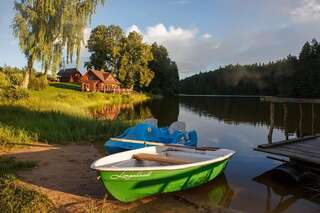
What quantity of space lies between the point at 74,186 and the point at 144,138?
3.17 m

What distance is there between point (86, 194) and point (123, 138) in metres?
3.19

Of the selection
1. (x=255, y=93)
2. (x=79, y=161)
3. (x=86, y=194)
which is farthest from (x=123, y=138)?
(x=255, y=93)

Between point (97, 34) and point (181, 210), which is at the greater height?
point (97, 34)

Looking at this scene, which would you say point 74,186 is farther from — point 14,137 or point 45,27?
point 45,27

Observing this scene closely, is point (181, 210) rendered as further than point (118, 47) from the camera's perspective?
No

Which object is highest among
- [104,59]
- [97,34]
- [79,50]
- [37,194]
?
[97,34]

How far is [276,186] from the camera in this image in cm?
790

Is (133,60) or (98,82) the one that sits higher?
(133,60)

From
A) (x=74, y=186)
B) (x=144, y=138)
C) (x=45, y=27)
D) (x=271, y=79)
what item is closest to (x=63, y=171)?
(x=74, y=186)

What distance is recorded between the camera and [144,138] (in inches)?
368

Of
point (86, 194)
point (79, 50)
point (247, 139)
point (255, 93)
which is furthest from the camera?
point (255, 93)

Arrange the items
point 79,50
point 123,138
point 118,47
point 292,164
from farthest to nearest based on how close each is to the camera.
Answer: point 118,47 < point 79,50 < point 123,138 < point 292,164

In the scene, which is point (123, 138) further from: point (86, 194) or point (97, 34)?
point (97, 34)

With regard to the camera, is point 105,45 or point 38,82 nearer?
point 38,82
